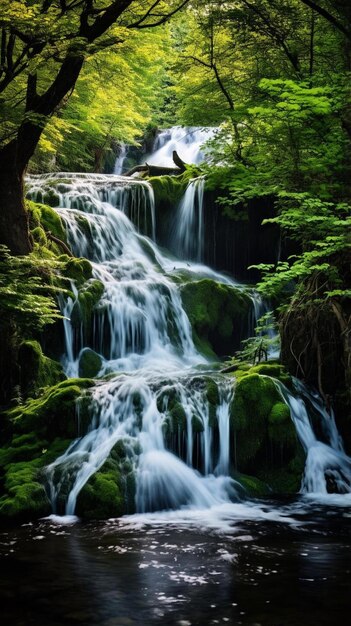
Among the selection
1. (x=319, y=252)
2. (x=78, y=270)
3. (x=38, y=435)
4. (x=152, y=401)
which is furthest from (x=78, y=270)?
(x=319, y=252)

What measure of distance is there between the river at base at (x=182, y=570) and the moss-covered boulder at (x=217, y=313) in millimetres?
6864

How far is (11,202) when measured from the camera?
10586 mm

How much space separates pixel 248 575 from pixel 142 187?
1331 cm

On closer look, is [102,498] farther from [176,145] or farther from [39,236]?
[176,145]

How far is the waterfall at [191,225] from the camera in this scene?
16141 mm

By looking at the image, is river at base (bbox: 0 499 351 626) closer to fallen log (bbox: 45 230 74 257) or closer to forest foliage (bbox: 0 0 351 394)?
forest foliage (bbox: 0 0 351 394)

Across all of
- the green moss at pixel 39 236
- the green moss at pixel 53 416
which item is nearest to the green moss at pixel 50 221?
the green moss at pixel 39 236

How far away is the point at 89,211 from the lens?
15305 mm

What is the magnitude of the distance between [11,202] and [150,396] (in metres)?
4.88

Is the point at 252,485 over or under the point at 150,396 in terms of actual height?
under

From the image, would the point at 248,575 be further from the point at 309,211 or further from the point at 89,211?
the point at 89,211

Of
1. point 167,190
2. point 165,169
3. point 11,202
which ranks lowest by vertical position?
point 11,202

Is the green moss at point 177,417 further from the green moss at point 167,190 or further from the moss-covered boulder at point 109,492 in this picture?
the green moss at point 167,190

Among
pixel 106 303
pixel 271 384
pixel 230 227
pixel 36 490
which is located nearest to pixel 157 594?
pixel 36 490
